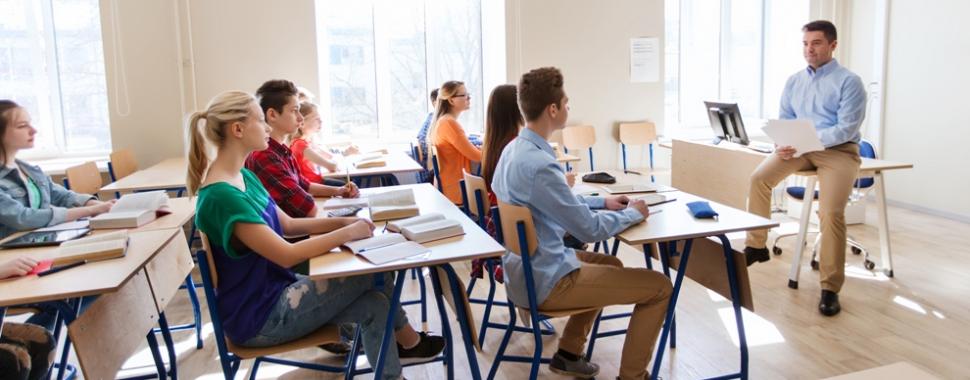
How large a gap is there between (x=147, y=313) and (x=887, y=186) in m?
6.29

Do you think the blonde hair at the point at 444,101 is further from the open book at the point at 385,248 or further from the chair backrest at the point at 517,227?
the open book at the point at 385,248

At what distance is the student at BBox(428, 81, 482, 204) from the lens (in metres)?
4.53

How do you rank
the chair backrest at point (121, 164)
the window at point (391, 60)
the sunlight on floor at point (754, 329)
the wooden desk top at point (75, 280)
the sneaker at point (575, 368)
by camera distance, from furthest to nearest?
the window at point (391, 60), the chair backrest at point (121, 164), the sunlight on floor at point (754, 329), the sneaker at point (575, 368), the wooden desk top at point (75, 280)

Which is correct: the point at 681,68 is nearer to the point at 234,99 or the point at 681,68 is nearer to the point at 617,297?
the point at 617,297

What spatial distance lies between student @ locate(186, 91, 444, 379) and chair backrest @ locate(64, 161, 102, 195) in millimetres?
2174

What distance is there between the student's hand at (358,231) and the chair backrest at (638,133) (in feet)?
15.3

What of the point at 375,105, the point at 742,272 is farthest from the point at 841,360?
the point at 375,105

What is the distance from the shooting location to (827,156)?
149 inches

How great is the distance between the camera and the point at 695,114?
7410 mm

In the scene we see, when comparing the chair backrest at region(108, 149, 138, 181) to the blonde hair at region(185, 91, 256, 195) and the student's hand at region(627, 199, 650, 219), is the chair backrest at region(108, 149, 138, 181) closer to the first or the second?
the blonde hair at region(185, 91, 256, 195)

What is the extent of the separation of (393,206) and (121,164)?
306 cm

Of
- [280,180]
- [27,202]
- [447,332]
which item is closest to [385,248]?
[447,332]

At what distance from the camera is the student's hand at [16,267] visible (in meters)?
2.10

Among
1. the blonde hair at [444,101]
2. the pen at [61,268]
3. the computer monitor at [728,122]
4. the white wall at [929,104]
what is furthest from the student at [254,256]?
the white wall at [929,104]
